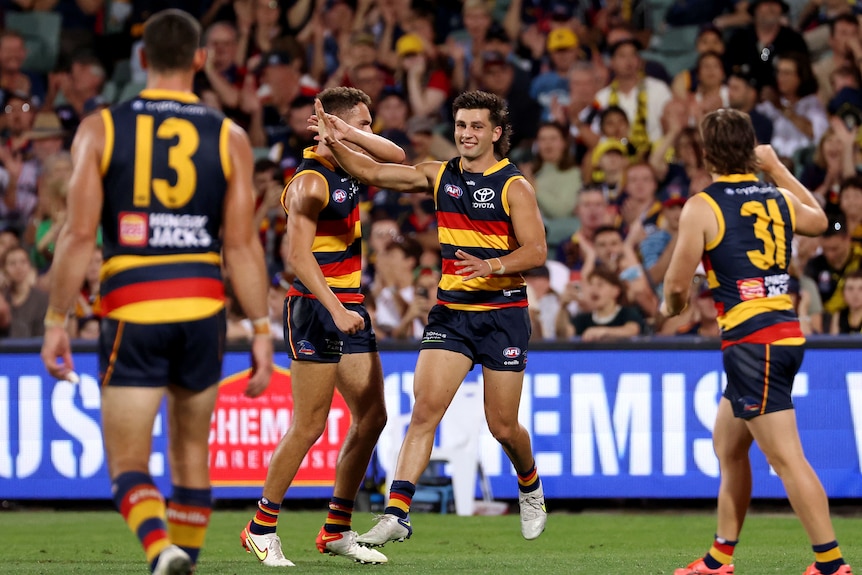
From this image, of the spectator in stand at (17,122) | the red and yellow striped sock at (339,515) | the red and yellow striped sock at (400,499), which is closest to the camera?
the red and yellow striped sock at (400,499)

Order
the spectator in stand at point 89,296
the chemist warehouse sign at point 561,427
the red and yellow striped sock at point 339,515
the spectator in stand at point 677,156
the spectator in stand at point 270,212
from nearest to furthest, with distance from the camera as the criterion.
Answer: the red and yellow striped sock at point 339,515 → the chemist warehouse sign at point 561,427 → the spectator in stand at point 89,296 → the spectator in stand at point 677,156 → the spectator in stand at point 270,212

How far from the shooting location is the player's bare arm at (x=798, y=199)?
7023 mm

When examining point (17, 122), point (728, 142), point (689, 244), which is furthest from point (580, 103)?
point (689, 244)

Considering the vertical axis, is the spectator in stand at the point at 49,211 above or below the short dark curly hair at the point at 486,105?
below

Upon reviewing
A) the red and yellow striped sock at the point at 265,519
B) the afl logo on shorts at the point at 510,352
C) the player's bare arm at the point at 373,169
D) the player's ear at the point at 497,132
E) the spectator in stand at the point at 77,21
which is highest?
the spectator in stand at the point at 77,21

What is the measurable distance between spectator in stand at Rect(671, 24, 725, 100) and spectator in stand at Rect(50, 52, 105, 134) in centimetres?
725

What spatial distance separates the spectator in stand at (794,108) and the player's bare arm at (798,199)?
7.85 metres

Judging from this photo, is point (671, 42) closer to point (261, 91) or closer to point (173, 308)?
point (261, 91)

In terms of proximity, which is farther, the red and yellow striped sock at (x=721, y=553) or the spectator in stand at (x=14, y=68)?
the spectator in stand at (x=14, y=68)

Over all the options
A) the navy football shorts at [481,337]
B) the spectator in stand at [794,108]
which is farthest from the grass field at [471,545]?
the spectator in stand at [794,108]

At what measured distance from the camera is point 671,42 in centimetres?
1702

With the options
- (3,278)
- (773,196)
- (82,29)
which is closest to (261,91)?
(82,29)

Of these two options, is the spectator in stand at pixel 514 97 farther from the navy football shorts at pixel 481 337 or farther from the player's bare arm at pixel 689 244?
the player's bare arm at pixel 689 244

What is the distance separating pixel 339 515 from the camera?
832 centimetres
